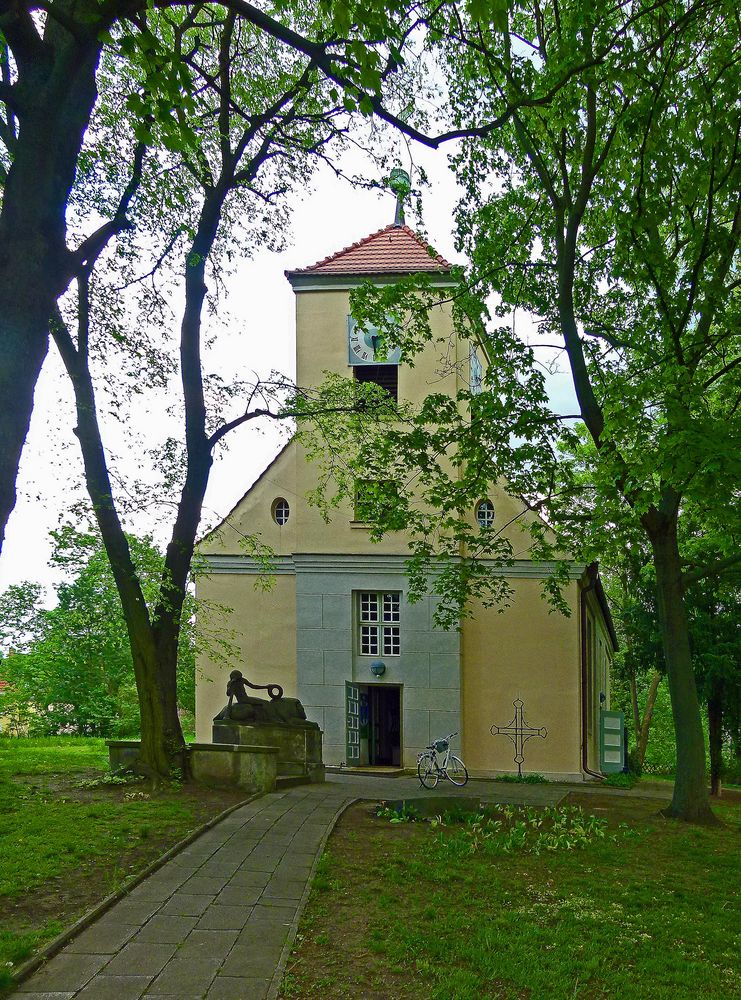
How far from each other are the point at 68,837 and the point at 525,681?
15.1 metres

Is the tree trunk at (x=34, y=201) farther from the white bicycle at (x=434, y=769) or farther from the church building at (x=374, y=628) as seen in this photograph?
the church building at (x=374, y=628)

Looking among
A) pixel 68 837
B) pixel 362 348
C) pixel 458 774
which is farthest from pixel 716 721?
pixel 68 837

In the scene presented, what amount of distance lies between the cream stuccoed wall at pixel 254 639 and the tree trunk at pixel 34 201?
18062mm

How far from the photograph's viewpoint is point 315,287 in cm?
2464

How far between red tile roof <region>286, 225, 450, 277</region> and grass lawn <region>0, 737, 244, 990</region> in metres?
14.3

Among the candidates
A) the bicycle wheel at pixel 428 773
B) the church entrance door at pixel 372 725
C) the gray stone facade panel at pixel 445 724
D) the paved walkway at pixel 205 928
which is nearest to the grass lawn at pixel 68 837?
the paved walkway at pixel 205 928

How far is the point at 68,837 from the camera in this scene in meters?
9.64

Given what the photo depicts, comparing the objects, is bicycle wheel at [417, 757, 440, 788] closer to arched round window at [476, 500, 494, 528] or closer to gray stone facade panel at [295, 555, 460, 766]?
gray stone facade panel at [295, 555, 460, 766]

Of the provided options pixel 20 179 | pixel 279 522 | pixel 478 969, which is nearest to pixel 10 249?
pixel 20 179

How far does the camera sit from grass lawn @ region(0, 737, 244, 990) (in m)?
7.00

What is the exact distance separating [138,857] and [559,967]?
14.3 ft

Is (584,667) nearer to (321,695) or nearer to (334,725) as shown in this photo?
(334,725)

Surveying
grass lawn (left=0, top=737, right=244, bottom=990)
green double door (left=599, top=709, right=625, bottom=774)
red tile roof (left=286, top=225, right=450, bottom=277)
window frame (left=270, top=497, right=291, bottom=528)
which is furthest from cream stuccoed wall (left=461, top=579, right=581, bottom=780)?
grass lawn (left=0, top=737, right=244, bottom=990)

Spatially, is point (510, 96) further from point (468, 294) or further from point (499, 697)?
point (499, 697)
